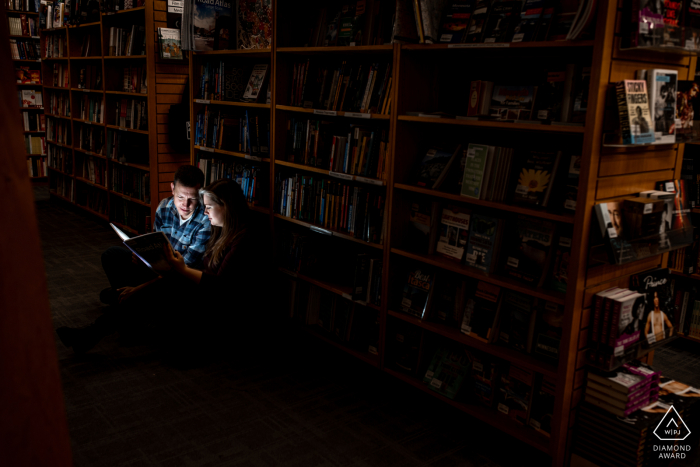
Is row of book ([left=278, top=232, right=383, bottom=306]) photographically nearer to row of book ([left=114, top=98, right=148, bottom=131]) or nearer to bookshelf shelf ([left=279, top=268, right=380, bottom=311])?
bookshelf shelf ([left=279, top=268, right=380, bottom=311])

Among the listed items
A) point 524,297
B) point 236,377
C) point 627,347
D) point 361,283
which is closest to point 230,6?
point 361,283

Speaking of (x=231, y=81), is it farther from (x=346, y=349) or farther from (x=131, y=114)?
(x=131, y=114)

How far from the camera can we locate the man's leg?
3.85 metres

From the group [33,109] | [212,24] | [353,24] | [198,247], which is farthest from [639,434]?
[33,109]

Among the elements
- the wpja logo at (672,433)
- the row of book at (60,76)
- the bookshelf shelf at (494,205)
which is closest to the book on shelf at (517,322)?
the bookshelf shelf at (494,205)

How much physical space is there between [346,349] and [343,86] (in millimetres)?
1596

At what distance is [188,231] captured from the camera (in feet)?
12.5

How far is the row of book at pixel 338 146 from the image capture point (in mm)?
3098

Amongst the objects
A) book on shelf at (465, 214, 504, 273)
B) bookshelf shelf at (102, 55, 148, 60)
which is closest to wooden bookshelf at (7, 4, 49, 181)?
bookshelf shelf at (102, 55, 148, 60)

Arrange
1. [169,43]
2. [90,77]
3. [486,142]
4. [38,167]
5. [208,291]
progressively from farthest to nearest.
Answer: [38,167] → [90,77] → [169,43] → [208,291] → [486,142]

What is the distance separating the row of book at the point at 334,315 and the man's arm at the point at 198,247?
61 cm

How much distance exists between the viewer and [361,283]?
325 centimetres

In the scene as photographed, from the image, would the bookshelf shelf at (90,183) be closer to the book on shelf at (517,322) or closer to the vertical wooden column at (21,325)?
the book on shelf at (517,322)

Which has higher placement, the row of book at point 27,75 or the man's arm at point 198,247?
the row of book at point 27,75
